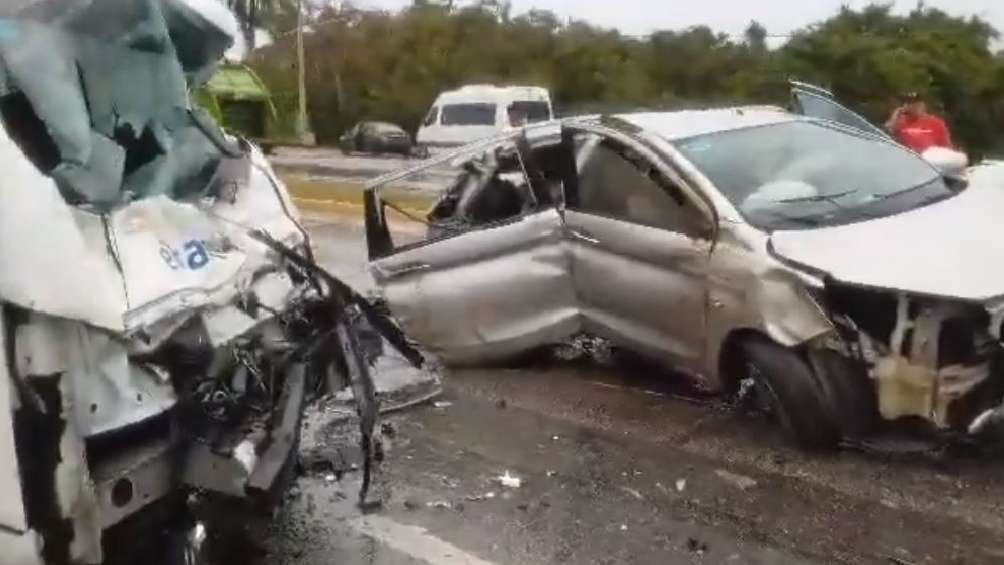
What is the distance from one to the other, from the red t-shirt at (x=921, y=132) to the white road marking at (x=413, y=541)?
718cm

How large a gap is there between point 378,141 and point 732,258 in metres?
29.7

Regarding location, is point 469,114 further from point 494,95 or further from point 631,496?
point 631,496

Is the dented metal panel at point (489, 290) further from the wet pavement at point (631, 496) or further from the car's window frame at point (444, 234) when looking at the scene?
the wet pavement at point (631, 496)

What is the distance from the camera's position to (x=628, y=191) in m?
6.80

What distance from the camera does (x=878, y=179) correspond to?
21.1 feet

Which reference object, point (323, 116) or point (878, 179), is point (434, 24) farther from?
point (878, 179)

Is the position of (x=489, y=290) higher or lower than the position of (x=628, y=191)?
lower

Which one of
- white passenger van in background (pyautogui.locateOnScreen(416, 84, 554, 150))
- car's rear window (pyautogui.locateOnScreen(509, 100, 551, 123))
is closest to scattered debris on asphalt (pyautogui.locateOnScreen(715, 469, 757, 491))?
car's rear window (pyautogui.locateOnScreen(509, 100, 551, 123))

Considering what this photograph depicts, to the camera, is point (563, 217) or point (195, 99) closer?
point (195, 99)

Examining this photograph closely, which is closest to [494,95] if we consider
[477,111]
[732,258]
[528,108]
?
[477,111]

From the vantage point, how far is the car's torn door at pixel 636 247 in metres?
6.31

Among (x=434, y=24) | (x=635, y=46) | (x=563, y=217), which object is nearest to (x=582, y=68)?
(x=635, y=46)

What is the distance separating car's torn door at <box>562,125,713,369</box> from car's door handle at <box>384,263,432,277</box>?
0.94 meters

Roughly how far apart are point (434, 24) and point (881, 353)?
42.8 meters
